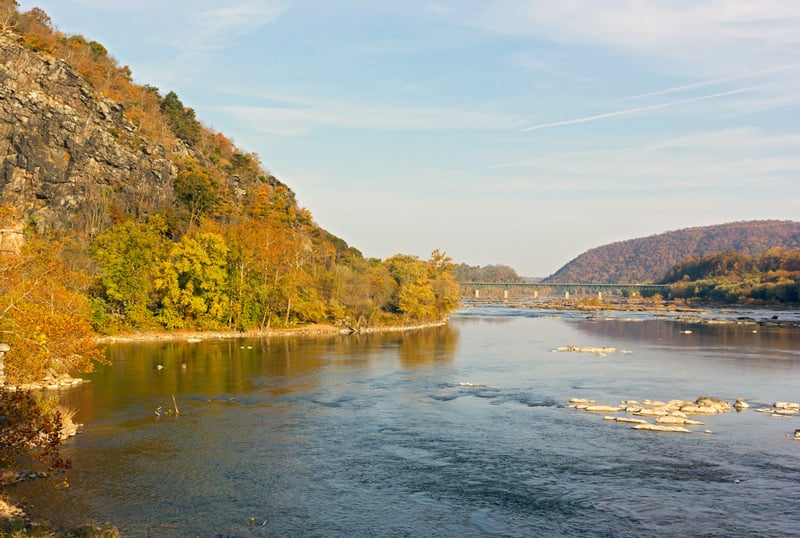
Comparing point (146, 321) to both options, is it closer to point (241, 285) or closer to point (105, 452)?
point (241, 285)

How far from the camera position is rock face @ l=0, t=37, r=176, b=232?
8294 cm

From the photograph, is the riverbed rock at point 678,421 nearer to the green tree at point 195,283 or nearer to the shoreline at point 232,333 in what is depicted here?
the shoreline at point 232,333

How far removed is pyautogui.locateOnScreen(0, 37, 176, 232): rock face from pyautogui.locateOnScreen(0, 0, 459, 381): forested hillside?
0.17 metres

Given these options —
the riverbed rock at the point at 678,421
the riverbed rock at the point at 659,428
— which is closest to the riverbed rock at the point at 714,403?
the riverbed rock at the point at 678,421

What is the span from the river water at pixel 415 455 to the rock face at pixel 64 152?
41870mm

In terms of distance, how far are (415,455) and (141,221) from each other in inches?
3112

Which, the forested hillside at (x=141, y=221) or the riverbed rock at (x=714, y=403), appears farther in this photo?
the forested hillside at (x=141, y=221)

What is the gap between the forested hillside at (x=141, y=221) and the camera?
7544cm

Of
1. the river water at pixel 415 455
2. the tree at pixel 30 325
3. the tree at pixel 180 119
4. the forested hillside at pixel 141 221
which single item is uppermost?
the tree at pixel 180 119

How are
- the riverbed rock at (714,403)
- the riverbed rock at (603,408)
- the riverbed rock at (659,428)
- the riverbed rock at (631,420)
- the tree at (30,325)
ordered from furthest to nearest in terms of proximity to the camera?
the riverbed rock at (714,403), the riverbed rock at (603,408), the riverbed rock at (631,420), the riverbed rock at (659,428), the tree at (30,325)

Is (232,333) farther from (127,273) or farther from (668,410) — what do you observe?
(668,410)

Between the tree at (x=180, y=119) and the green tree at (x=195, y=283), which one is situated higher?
the tree at (x=180, y=119)

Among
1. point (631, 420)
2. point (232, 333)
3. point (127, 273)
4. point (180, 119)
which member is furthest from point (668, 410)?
point (180, 119)

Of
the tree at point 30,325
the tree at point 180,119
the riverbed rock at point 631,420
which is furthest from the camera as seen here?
the tree at point 180,119
